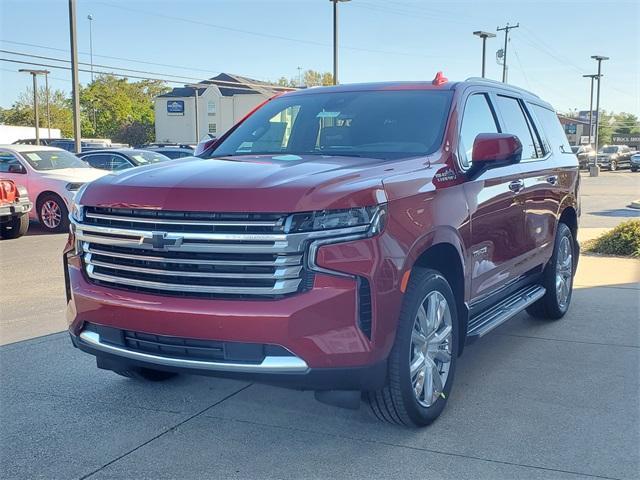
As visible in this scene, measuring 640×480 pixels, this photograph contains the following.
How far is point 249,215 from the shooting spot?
3225mm

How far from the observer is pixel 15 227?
1254 cm

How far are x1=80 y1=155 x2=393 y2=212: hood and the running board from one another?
132 cm

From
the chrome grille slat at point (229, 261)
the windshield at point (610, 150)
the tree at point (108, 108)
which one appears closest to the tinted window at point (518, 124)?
the chrome grille slat at point (229, 261)

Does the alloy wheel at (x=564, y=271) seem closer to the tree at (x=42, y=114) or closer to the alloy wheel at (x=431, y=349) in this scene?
the alloy wheel at (x=431, y=349)

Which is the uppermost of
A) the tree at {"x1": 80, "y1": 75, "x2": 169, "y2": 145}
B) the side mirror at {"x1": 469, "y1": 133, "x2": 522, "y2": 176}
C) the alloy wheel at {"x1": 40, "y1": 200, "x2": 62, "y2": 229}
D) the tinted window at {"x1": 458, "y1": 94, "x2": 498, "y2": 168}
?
the tree at {"x1": 80, "y1": 75, "x2": 169, "y2": 145}

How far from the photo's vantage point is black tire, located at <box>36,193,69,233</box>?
44.4 feet

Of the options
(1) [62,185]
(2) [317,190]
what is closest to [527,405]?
(2) [317,190]

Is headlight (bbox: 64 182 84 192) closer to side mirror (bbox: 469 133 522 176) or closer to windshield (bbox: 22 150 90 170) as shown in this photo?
windshield (bbox: 22 150 90 170)

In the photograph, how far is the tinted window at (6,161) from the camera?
14.1 metres

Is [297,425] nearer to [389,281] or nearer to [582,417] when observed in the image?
[389,281]

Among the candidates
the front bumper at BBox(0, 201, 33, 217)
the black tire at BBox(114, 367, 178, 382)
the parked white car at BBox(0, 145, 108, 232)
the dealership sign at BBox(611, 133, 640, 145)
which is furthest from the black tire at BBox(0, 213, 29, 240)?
the dealership sign at BBox(611, 133, 640, 145)

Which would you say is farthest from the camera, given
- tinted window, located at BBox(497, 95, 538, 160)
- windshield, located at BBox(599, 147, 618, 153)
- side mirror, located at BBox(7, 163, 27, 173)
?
windshield, located at BBox(599, 147, 618, 153)

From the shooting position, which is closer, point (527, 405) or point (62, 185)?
point (527, 405)

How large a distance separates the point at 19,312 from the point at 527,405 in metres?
A: 4.88
